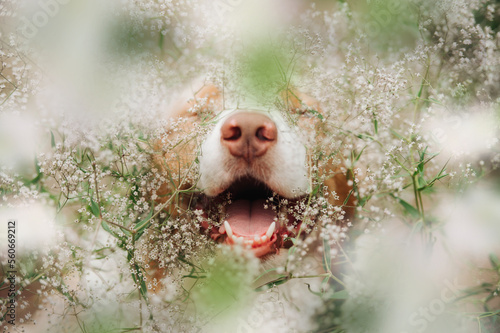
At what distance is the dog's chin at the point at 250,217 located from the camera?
1204mm

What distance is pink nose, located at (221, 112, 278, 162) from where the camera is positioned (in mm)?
1127

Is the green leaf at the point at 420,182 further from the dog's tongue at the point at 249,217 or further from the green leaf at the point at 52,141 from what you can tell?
the green leaf at the point at 52,141

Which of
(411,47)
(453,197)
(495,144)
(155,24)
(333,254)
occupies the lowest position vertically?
(333,254)

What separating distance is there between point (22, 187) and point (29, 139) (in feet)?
0.50

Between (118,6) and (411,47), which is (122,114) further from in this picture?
(411,47)

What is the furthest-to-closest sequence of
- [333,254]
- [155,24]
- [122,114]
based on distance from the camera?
[155,24] → [122,114] → [333,254]

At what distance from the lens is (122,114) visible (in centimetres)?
117

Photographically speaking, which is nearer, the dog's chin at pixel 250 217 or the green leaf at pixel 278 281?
the green leaf at pixel 278 281

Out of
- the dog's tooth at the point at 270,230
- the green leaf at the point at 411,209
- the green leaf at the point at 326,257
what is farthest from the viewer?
the dog's tooth at the point at 270,230

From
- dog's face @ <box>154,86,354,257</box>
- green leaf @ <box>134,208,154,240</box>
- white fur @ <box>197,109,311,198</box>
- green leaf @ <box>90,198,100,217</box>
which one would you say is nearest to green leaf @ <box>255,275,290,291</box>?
dog's face @ <box>154,86,354,257</box>

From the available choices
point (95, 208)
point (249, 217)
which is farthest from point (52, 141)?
point (249, 217)

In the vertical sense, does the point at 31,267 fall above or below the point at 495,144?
below

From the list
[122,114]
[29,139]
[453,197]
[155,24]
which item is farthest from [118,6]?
[453,197]

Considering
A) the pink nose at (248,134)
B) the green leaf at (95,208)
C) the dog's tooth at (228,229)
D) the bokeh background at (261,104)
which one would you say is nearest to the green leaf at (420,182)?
the bokeh background at (261,104)
